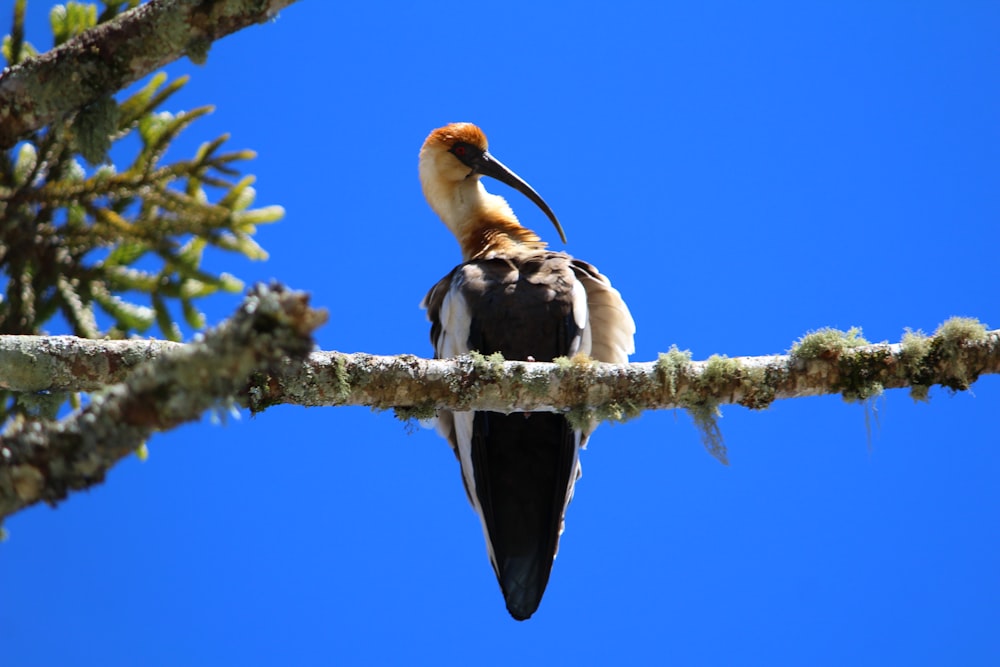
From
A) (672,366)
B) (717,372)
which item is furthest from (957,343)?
(672,366)

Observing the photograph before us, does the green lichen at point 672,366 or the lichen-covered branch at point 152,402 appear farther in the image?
the green lichen at point 672,366

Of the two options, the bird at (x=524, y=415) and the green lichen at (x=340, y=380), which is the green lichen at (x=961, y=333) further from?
the green lichen at (x=340, y=380)

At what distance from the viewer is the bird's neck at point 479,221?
5.75 meters

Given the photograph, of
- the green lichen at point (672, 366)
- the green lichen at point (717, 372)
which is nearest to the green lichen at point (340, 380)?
the green lichen at point (672, 366)

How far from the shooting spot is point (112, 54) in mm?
3568

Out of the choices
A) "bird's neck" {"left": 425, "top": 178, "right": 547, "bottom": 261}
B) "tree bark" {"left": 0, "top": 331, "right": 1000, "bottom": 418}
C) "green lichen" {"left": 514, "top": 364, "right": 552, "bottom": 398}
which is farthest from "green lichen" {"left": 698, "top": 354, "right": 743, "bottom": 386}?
"bird's neck" {"left": 425, "top": 178, "right": 547, "bottom": 261}

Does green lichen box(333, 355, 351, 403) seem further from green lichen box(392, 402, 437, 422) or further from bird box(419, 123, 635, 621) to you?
bird box(419, 123, 635, 621)

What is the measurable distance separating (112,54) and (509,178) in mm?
3282

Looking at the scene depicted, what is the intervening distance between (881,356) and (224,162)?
3.50 meters

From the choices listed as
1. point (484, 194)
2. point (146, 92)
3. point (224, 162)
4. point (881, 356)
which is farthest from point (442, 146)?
point (881, 356)

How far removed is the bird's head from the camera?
21.1 feet

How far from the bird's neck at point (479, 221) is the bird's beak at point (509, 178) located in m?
0.11

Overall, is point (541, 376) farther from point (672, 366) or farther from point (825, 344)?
point (825, 344)

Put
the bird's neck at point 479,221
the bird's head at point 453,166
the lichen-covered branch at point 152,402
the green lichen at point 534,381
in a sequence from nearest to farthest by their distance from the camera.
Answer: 1. the lichen-covered branch at point 152,402
2. the green lichen at point 534,381
3. the bird's neck at point 479,221
4. the bird's head at point 453,166
